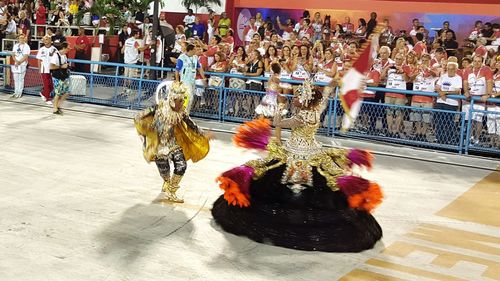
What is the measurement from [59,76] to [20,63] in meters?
2.77

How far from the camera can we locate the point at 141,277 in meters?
5.66

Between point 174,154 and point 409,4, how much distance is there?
13.8 m

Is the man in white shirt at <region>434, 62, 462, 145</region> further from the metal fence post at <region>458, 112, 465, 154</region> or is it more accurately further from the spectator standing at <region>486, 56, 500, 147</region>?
the spectator standing at <region>486, 56, 500, 147</region>

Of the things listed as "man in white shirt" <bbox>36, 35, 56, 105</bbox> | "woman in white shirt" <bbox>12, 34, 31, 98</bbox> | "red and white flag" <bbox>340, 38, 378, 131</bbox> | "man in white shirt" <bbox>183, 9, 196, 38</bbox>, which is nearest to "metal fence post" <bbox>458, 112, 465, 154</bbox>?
"red and white flag" <bbox>340, 38, 378, 131</bbox>

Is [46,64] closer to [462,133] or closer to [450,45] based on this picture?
[462,133]

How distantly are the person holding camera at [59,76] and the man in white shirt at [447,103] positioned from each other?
28.1ft

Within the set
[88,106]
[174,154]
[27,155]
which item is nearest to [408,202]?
[174,154]

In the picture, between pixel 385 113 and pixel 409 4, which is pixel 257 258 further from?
pixel 409 4

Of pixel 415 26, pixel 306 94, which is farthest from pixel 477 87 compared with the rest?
pixel 306 94

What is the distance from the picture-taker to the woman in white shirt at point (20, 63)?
17.2 meters

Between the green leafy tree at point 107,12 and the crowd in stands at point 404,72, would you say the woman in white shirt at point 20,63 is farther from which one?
the crowd in stands at point 404,72

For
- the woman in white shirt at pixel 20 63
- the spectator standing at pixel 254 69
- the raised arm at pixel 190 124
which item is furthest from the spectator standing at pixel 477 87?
the woman in white shirt at pixel 20 63

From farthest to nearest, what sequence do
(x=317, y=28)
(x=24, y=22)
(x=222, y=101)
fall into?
(x=24, y=22) < (x=317, y=28) < (x=222, y=101)

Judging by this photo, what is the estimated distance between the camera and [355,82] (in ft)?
19.1
